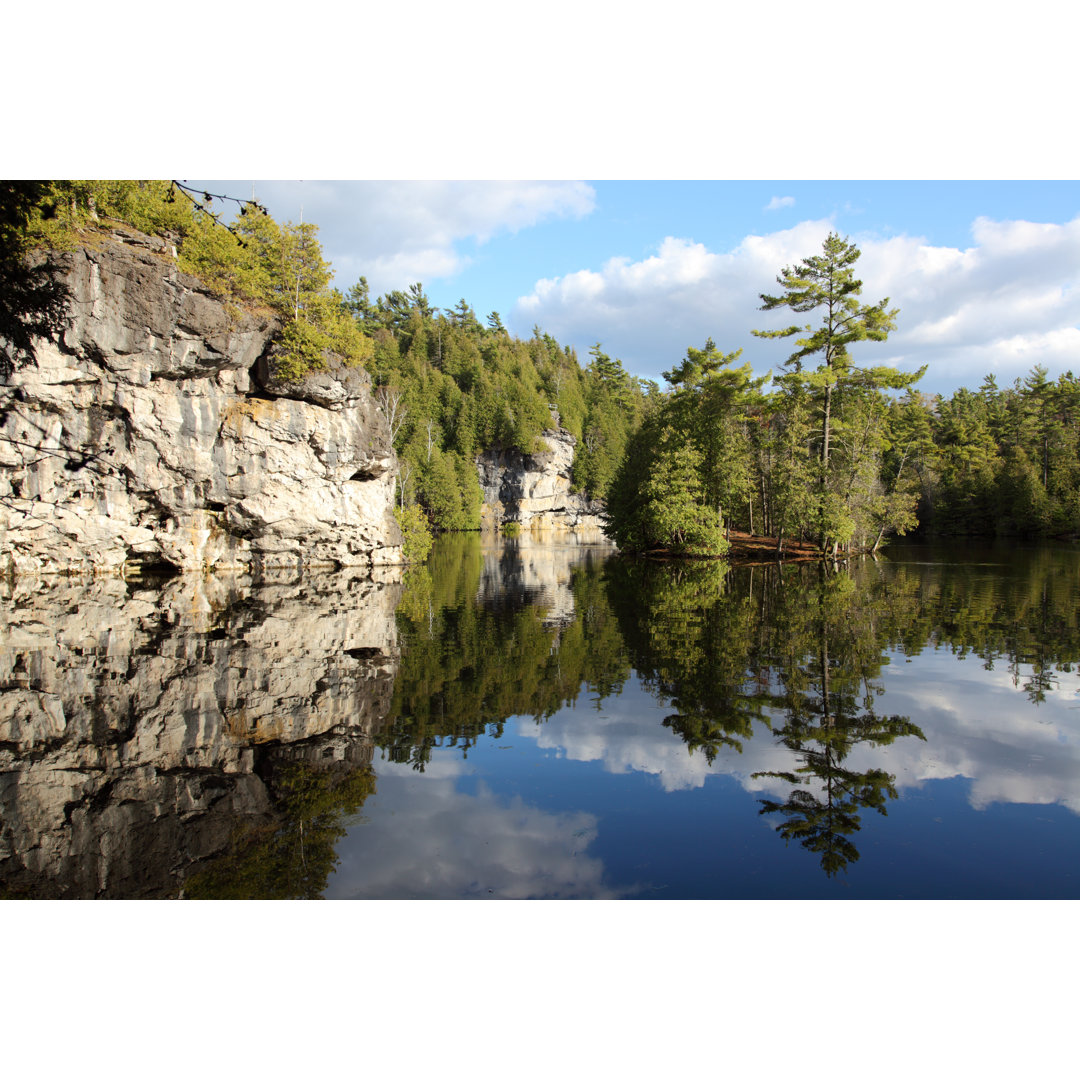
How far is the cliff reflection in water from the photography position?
18.6 feet

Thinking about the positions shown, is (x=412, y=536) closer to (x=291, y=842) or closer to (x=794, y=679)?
(x=794, y=679)

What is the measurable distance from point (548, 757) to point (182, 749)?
182 inches

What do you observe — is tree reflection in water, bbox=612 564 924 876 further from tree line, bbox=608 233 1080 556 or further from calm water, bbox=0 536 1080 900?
tree line, bbox=608 233 1080 556

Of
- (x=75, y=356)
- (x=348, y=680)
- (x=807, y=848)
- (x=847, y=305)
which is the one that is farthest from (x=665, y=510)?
(x=807, y=848)

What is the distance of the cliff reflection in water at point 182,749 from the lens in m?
5.67

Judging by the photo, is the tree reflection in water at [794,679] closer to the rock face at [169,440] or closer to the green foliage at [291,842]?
the green foliage at [291,842]

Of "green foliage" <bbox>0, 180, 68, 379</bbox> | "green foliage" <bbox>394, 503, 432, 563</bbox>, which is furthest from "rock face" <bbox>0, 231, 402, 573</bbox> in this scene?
"green foliage" <bbox>0, 180, 68, 379</bbox>

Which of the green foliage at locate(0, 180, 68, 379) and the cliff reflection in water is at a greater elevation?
the green foliage at locate(0, 180, 68, 379)

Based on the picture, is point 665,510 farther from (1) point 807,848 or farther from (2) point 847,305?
(1) point 807,848

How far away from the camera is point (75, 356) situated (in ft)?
84.1

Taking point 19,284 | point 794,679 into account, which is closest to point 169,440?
point 19,284

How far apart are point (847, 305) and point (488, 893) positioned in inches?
1287

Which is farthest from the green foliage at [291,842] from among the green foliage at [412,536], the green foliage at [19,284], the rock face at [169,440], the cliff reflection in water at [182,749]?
the green foliage at [412,536]

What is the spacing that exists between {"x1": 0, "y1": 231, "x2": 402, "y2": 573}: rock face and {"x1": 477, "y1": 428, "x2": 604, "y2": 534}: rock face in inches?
2202
